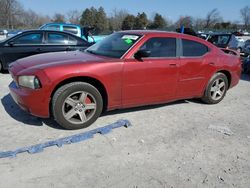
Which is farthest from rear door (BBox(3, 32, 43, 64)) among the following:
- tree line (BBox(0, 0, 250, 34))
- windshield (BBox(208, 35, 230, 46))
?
tree line (BBox(0, 0, 250, 34))

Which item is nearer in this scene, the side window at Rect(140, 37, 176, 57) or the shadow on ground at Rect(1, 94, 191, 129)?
the shadow on ground at Rect(1, 94, 191, 129)

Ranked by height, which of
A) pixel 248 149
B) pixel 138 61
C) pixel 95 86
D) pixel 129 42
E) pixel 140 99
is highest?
pixel 129 42

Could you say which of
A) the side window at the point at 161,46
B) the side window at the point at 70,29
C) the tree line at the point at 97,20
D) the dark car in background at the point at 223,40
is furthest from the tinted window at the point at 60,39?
the tree line at the point at 97,20

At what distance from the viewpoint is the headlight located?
11.9 feet

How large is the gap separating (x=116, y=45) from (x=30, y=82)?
5.50ft

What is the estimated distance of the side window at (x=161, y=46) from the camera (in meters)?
4.49

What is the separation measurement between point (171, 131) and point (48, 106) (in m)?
1.95

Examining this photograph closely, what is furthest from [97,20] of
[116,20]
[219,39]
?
[219,39]

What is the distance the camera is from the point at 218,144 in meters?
3.77

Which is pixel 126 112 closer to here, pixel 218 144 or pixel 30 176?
pixel 218 144

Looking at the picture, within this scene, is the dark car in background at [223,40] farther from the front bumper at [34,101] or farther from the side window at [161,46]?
the front bumper at [34,101]

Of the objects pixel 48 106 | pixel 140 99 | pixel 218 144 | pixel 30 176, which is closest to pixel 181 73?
pixel 140 99

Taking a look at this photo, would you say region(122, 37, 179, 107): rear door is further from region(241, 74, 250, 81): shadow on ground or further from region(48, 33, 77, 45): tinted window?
region(241, 74, 250, 81): shadow on ground

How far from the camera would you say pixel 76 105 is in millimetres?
3906
